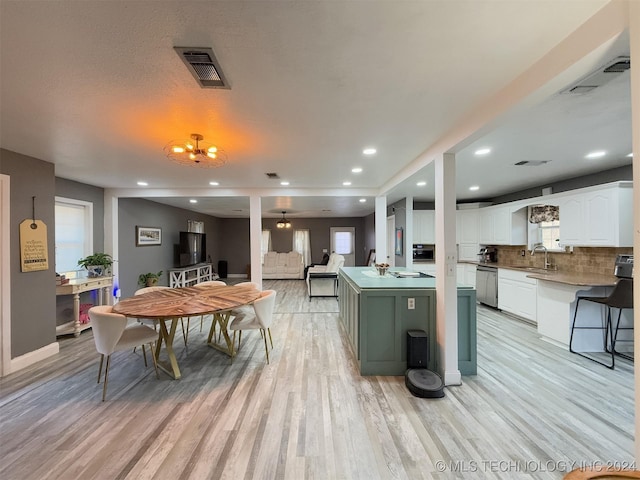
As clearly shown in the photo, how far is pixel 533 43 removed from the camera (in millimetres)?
1377

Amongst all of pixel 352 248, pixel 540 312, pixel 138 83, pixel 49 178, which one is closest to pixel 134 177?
pixel 49 178

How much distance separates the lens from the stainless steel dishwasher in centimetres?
523

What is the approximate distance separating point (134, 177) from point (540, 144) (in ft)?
17.8

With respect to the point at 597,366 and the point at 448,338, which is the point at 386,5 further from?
the point at 597,366

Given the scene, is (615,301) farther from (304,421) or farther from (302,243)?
(302,243)

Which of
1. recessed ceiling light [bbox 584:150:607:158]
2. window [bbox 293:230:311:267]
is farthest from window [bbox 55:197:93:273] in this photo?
recessed ceiling light [bbox 584:150:607:158]

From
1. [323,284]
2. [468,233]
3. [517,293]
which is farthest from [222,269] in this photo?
[517,293]

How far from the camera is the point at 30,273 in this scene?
3.12 m

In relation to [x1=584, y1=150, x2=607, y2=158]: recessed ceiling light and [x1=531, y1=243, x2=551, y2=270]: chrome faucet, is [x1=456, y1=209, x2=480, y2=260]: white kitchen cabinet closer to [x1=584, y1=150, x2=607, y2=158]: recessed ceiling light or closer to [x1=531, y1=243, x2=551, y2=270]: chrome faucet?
[x1=531, y1=243, x2=551, y2=270]: chrome faucet

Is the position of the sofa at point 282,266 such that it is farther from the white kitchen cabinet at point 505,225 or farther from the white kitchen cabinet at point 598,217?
the white kitchen cabinet at point 598,217

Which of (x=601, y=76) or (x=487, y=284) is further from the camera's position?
(x=487, y=284)

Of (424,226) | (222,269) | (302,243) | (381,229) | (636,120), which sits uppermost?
(636,120)

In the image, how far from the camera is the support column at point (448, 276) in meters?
2.65

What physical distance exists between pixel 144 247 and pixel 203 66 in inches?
228
